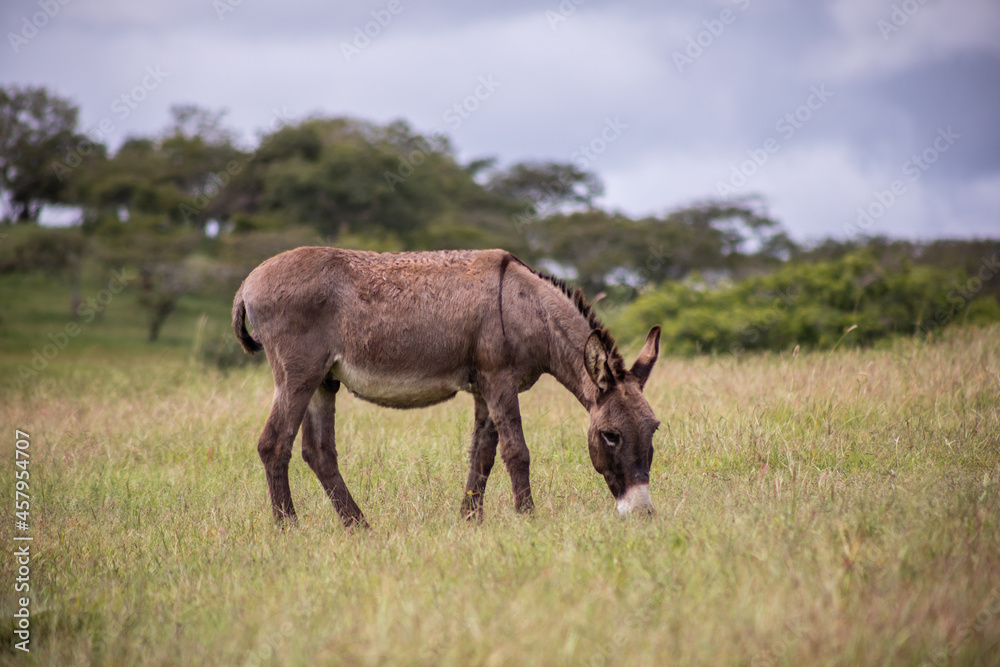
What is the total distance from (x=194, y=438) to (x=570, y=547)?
219 inches

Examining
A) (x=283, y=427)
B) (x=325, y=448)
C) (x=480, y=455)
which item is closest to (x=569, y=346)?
(x=480, y=455)

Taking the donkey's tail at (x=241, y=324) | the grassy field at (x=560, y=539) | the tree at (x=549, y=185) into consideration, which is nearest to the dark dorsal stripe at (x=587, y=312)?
the grassy field at (x=560, y=539)

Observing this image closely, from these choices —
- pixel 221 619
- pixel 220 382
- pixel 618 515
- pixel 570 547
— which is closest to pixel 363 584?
pixel 221 619

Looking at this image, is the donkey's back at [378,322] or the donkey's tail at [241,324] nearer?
the donkey's back at [378,322]

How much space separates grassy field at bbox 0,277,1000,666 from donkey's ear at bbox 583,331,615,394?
86cm

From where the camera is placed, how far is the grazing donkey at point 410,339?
5402mm

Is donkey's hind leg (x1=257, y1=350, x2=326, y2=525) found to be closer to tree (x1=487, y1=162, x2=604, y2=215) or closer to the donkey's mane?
the donkey's mane

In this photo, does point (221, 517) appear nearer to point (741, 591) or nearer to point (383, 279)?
point (383, 279)

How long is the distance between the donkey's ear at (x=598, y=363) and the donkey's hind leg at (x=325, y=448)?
6.28 feet

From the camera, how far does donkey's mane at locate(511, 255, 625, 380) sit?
521 centimetres

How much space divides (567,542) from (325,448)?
2.37 meters

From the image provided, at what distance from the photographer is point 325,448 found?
5.74 metres

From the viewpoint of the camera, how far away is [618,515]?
4.81 m

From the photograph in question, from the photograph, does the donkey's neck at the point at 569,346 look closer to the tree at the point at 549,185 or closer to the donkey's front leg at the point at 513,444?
the donkey's front leg at the point at 513,444
